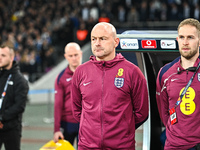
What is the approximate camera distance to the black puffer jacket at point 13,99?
532 cm

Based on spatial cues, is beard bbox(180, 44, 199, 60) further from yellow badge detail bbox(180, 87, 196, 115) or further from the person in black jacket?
the person in black jacket

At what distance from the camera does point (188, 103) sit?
3414 millimetres

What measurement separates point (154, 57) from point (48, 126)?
27.9 feet

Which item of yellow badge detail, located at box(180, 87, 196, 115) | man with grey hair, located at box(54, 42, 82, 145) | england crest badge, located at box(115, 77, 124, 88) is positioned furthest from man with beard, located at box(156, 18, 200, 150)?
man with grey hair, located at box(54, 42, 82, 145)

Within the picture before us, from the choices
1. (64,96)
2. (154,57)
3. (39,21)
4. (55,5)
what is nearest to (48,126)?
(64,96)

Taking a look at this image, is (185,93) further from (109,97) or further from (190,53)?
(109,97)

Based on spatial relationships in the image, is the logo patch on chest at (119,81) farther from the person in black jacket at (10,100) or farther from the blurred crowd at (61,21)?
the blurred crowd at (61,21)

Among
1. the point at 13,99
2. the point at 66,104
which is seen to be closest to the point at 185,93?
the point at 66,104

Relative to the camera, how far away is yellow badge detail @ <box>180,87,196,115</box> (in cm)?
340

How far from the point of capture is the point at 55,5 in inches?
975

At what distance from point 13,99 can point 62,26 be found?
1664 centimetres

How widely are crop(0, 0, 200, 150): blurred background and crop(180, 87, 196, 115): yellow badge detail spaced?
557 inches

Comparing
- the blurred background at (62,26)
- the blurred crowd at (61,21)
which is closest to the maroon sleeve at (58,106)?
the blurred background at (62,26)

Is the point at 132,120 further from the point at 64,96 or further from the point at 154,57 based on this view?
the point at 64,96
